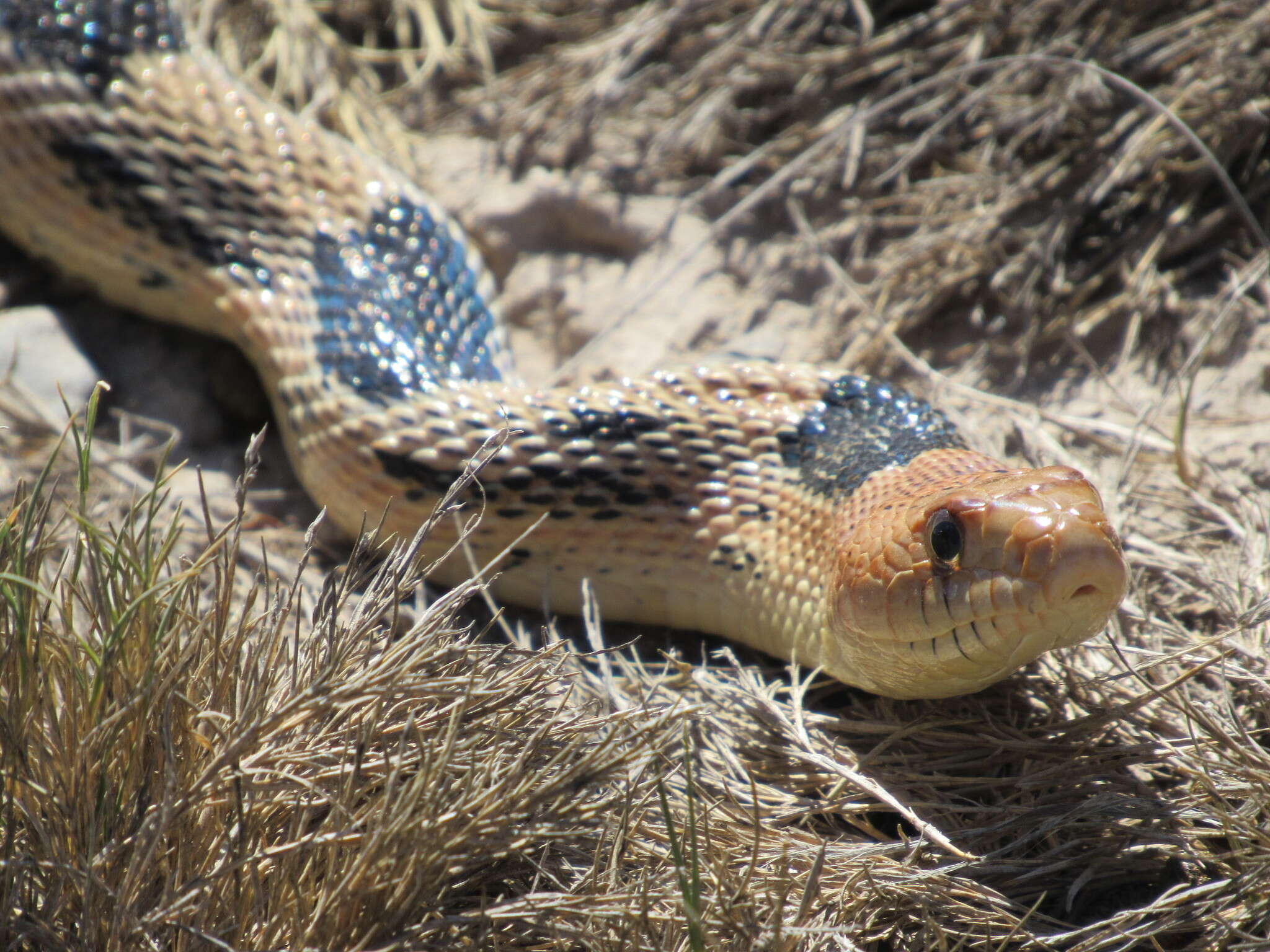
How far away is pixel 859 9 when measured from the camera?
15.4ft

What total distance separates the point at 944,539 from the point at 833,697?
35.2 inches

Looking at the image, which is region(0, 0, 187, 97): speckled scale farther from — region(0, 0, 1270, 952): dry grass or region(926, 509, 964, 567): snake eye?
region(926, 509, 964, 567): snake eye

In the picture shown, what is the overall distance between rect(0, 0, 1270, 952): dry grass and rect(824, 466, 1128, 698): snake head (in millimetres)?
260

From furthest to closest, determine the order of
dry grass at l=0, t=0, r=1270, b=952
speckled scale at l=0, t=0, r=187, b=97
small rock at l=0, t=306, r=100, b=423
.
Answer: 1. speckled scale at l=0, t=0, r=187, b=97
2. small rock at l=0, t=306, r=100, b=423
3. dry grass at l=0, t=0, r=1270, b=952

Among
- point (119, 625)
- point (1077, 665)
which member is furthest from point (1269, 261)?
point (119, 625)

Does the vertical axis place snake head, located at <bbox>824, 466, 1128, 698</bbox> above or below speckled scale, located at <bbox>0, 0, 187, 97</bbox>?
below

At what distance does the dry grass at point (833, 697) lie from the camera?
194 cm

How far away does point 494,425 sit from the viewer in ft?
10.8

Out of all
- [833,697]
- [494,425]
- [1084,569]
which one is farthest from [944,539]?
[494,425]

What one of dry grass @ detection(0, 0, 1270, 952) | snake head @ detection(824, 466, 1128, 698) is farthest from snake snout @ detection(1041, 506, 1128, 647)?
dry grass @ detection(0, 0, 1270, 952)

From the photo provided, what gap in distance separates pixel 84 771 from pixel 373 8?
463 centimetres

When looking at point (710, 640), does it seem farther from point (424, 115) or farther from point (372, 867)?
point (424, 115)

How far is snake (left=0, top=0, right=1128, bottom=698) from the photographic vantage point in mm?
2377

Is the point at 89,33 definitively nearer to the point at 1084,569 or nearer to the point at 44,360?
Answer: the point at 44,360
